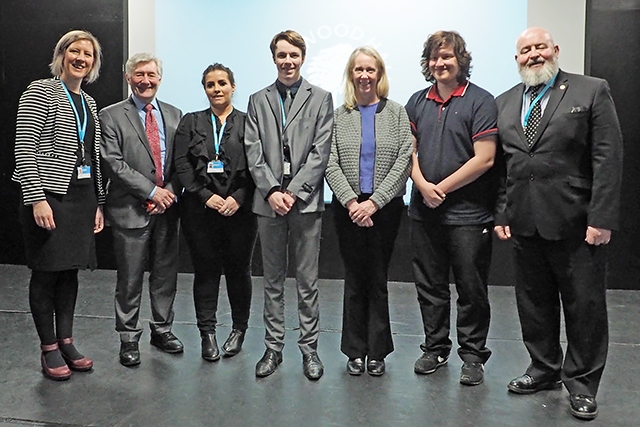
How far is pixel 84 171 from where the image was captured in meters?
2.90

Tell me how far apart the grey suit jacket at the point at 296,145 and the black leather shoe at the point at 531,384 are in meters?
1.23

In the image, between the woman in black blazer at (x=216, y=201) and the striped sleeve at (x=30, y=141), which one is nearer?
the striped sleeve at (x=30, y=141)

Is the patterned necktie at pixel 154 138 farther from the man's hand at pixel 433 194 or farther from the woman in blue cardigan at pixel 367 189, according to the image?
the man's hand at pixel 433 194

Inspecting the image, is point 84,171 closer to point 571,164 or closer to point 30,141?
point 30,141

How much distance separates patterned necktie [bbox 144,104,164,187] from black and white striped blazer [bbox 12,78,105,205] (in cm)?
43

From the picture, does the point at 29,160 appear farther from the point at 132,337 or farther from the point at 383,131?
the point at 383,131

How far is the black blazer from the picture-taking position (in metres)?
3.11

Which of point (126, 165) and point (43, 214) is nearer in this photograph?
point (43, 214)

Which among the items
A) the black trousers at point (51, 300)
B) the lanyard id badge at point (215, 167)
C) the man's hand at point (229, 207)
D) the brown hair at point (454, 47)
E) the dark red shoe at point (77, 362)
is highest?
the brown hair at point (454, 47)

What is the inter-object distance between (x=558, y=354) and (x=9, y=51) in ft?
17.8

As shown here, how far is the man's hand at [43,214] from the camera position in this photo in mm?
2744

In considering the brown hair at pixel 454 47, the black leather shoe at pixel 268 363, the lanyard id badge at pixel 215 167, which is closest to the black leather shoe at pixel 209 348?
the black leather shoe at pixel 268 363

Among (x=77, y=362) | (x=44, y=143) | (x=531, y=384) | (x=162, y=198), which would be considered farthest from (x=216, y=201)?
(x=531, y=384)

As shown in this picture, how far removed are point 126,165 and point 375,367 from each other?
164 cm
